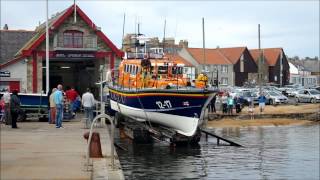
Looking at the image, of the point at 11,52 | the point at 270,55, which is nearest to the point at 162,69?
the point at 11,52

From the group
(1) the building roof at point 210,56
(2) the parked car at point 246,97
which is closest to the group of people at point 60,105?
(2) the parked car at point 246,97

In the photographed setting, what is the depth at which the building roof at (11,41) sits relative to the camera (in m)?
40.5

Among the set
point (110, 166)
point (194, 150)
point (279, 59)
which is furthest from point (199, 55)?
point (110, 166)

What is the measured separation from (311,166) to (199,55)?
262ft

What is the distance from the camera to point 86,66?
144 ft

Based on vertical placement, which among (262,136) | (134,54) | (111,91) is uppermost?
(134,54)

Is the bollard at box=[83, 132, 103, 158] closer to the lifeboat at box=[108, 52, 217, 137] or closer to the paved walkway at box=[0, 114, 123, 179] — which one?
the paved walkway at box=[0, 114, 123, 179]

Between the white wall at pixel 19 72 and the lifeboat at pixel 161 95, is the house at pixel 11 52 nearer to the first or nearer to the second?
the white wall at pixel 19 72

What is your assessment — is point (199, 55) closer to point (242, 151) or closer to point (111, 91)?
point (111, 91)

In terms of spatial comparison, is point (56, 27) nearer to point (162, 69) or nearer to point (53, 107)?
point (162, 69)

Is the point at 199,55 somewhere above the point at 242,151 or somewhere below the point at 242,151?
above

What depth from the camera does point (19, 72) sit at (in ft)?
121

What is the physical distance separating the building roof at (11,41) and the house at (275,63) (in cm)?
6739

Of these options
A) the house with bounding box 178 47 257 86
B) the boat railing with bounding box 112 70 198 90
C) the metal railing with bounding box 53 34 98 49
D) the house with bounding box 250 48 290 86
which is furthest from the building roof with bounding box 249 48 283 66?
the boat railing with bounding box 112 70 198 90
